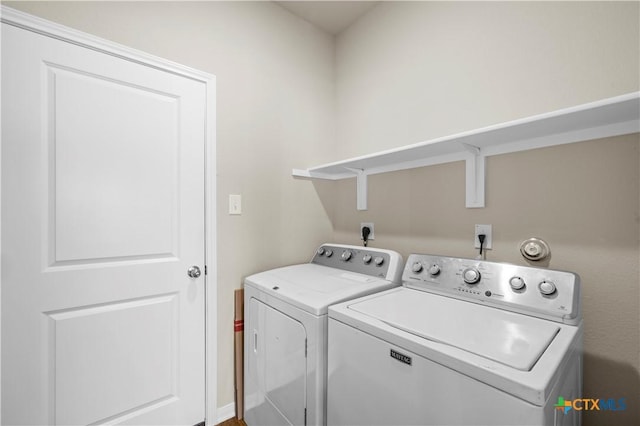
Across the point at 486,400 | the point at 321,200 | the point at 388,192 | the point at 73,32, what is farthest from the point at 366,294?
the point at 73,32

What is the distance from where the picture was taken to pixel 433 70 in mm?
1647

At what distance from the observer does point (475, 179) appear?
56.0 inches

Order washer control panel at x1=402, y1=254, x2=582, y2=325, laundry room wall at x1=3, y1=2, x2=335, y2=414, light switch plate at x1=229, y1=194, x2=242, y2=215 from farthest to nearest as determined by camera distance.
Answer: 1. light switch plate at x1=229, y1=194, x2=242, y2=215
2. laundry room wall at x1=3, y1=2, x2=335, y2=414
3. washer control panel at x1=402, y1=254, x2=582, y2=325

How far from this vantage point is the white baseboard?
5.40 ft

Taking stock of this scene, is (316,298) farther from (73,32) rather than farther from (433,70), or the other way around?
(73,32)

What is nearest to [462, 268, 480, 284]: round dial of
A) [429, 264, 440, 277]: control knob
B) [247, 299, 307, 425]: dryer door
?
[429, 264, 440, 277]: control knob

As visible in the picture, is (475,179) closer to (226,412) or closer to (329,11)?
(329,11)

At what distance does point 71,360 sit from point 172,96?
1.38 m

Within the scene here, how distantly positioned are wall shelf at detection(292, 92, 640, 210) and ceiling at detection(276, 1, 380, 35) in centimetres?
117

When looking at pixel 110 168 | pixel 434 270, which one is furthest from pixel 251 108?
pixel 434 270

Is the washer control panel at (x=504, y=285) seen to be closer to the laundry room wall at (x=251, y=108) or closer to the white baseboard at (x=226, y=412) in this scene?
the laundry room wall at (x=251, y=108)

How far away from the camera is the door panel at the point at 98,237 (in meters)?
1.16

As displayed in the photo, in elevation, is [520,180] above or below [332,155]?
below

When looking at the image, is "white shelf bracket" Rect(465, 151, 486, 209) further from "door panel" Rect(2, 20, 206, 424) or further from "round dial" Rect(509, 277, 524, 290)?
"door panel" Rect(2, 20, 206, 424)
